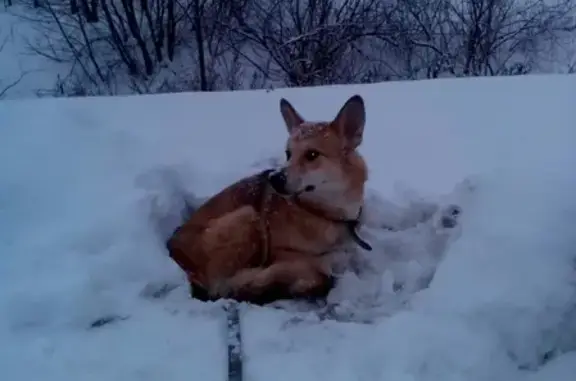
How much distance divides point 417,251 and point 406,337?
2.71ft

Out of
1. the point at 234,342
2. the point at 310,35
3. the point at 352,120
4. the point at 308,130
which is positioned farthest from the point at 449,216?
the point at 310,35

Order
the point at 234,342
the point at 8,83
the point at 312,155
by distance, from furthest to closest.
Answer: the point at 8,83 < the point at 312,155 < the point at 234,342

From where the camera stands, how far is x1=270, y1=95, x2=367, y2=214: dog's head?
9.05ft

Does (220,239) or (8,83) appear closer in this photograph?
(220,239)

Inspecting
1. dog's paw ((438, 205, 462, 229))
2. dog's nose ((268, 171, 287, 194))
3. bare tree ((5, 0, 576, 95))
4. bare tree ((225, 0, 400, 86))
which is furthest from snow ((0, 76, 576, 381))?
bare tree ((5, 0, 576, 95))

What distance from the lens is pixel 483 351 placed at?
2223mm

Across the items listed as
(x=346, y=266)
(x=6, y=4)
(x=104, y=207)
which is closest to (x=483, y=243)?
(x=346, y=266)

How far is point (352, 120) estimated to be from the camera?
2787mm

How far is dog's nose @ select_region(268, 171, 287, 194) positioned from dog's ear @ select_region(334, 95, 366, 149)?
1.10ft

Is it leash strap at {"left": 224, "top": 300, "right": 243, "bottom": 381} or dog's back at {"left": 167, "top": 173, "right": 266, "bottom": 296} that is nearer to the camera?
leash strap at {"left": 224, "top": 300, "right": 243, "bottom": 381}

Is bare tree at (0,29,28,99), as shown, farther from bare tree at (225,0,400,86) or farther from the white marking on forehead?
the white marking on forehead

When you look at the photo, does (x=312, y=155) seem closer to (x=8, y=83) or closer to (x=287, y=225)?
(x=287, y=225)

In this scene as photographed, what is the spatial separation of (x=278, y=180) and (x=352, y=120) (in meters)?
0.43

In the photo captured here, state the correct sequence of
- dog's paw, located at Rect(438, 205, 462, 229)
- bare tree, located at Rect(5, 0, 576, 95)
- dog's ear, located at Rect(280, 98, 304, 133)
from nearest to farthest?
dog's ear, located at Rect(280, 98, 304, 133) → dog's paw, located at Rect(438, 205, 462, 229) → bare tree, located at Rect(5, 0, 576, 95)
